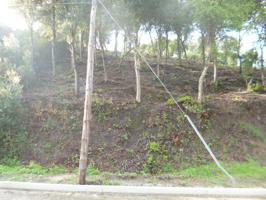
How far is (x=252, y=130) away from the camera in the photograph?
1178 centimetres

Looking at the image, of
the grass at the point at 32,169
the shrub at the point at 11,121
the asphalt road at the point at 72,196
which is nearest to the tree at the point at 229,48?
the shrub at the point at 11,121

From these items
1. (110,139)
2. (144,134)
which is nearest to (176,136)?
(144,134)

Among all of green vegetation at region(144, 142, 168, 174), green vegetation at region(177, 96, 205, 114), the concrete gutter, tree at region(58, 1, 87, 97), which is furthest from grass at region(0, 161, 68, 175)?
green vegetation at region(177, 96, 205, 114)

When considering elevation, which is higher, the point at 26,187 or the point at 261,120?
the point at 261,120

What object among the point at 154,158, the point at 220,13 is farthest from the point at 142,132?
the point at 220,13

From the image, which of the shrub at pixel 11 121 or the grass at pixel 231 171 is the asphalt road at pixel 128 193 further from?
the shrub at pixel 11 121

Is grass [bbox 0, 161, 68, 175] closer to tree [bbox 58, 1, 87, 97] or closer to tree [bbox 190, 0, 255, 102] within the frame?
tree [bbox 58, 1, 87, 97]

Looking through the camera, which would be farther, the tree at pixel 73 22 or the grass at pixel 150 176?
the tree at pixel 73 22

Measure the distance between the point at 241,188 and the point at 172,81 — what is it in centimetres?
1309

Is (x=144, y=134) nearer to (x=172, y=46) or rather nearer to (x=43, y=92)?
(x=43, y=92)

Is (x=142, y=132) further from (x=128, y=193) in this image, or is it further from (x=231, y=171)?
(x=128, y=193)

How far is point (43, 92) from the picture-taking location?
49.9 feet

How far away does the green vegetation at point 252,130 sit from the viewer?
11.6 meters

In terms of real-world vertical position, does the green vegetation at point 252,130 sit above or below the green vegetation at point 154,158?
above
